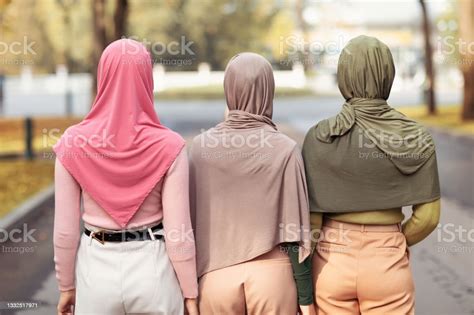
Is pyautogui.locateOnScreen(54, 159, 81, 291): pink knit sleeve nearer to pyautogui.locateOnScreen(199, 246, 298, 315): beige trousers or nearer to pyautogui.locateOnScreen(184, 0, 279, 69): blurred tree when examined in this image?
pyautogui.locateOnScreen(199, 246, 298, 315): beige trousers

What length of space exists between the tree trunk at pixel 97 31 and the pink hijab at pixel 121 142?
20.2 metres

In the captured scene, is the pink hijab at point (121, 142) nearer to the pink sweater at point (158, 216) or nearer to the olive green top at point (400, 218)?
the pink sweater at point (158, 216)

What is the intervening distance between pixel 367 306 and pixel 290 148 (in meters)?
0.78

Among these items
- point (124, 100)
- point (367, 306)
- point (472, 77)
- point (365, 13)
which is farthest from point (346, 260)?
A: point (365, 13)

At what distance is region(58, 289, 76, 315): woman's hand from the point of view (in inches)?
153

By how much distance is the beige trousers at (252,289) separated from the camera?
12.4 feet

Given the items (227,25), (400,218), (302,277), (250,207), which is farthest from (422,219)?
(227,25)

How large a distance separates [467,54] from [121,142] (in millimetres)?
23097

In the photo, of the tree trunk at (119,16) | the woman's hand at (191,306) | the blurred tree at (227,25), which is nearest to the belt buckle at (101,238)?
the woman's hand at (191,306)

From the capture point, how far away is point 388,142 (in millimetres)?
3879

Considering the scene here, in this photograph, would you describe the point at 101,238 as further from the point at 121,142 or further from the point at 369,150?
the point at 369,150

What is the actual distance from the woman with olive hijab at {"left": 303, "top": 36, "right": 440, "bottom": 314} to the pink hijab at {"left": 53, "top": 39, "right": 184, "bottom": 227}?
2.36 ft

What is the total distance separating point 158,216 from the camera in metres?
3.70

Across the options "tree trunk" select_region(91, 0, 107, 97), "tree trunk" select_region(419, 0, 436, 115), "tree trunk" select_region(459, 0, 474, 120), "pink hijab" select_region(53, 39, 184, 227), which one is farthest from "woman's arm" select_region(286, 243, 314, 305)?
"tree trunk" select_region(419, 0, 436, 115)
